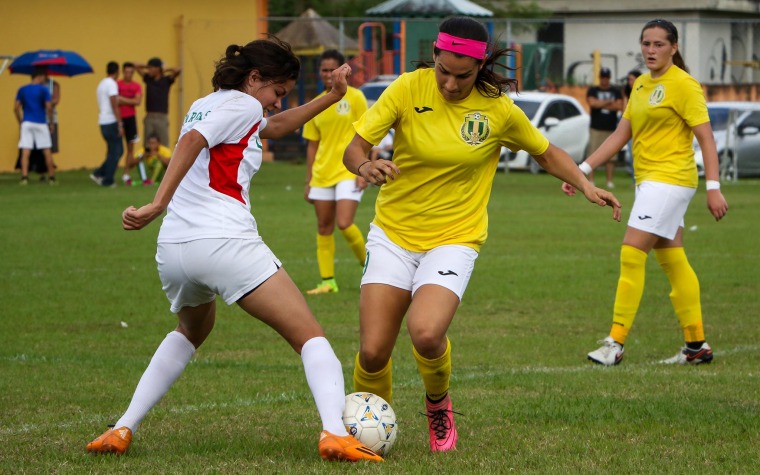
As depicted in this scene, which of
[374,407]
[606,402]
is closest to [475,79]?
[374,407]

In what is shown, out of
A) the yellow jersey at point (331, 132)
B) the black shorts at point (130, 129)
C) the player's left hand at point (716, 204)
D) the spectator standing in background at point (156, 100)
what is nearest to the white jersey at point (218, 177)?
the player's left hand at point (716, 204)

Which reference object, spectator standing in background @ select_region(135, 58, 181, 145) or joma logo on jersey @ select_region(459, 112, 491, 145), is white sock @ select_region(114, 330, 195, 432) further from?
spectator standing in background @ select_region(135, 58, 181, 145)

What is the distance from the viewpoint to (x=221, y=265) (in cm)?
547

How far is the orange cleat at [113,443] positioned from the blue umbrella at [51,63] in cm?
2101

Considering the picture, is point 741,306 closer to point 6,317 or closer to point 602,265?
point 602,265

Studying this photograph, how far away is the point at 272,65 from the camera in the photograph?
575 centimetres

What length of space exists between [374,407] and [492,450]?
0.57 metres

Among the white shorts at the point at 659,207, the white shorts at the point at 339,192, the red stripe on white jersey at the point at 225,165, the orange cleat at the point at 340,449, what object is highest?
the red stripe on white jersey at the point at 225,165

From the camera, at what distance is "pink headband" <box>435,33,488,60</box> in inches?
230

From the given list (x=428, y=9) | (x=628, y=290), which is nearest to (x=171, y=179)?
(x=628, y=290)

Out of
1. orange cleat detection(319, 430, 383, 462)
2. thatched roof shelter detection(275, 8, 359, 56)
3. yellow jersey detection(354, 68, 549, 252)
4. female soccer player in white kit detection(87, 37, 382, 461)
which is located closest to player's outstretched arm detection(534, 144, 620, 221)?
yellow jersey detection(354, 68, 549, 252)

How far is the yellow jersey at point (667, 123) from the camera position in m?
8.52

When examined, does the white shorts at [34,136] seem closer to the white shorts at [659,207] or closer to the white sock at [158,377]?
the white shorts at [659,207]

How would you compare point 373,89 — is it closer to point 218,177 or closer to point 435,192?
point 435,192
